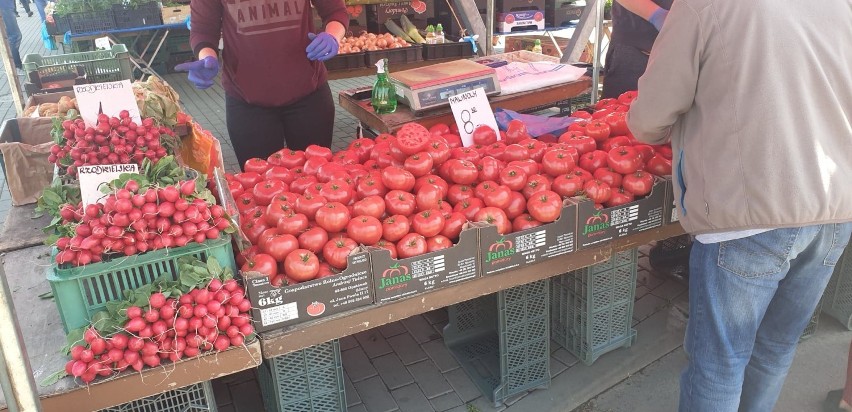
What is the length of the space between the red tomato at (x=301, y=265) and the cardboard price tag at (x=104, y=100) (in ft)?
4.52

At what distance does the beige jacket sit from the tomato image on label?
1366 mm

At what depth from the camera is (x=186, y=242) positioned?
2.02 m

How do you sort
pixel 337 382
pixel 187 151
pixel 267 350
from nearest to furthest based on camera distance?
pixel 267 350 → pixel 337 382 → pixel 187 151

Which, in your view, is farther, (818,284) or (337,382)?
(337,382)

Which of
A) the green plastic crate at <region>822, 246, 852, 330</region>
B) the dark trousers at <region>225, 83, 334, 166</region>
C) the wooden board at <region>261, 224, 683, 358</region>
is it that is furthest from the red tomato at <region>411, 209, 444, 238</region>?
the green plastic crate at <region>822, 246, 852, 330</region>

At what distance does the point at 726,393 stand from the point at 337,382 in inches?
60.5

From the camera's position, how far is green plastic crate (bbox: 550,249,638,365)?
322 cm

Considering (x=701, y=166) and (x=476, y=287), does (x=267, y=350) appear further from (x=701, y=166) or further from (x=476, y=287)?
(x=701, y=166)

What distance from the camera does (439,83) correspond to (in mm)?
3967

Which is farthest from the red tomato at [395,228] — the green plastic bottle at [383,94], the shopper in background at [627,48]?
the shopper in background at [627,48]

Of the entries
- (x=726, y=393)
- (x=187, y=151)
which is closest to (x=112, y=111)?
(x=187, y=151)

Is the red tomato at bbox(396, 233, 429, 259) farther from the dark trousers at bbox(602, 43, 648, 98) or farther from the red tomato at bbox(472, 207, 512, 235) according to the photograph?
the dark trousers at bbox(602, 43, 648, 98)

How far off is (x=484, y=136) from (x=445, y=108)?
2.63ft

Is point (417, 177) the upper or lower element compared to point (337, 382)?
upper
